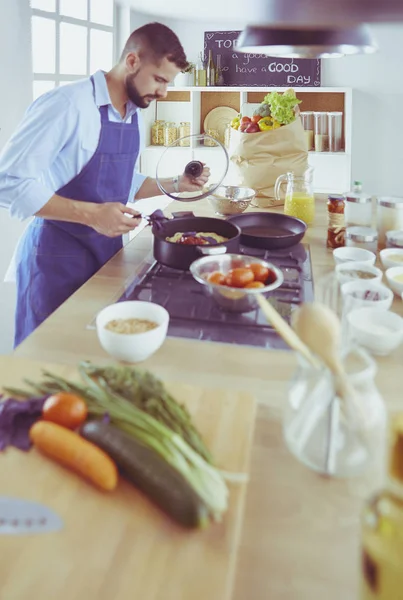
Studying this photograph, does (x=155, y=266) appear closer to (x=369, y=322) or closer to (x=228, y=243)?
(x=228, y=243)

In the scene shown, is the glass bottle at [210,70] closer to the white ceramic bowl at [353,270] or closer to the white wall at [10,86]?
the white wall at [10,86]

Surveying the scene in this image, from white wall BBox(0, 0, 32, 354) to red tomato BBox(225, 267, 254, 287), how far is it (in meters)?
1.42

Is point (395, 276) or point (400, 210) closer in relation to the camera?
point (395, 276)

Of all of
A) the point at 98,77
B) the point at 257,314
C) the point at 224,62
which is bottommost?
the point at 257,314

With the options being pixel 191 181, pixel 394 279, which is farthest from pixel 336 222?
pixel 191 181

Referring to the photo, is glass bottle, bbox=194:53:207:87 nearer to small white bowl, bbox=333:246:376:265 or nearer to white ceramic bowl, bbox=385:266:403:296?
small white bowl, bbox=333:246:376:265

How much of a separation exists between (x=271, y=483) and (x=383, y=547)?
1.13 feet

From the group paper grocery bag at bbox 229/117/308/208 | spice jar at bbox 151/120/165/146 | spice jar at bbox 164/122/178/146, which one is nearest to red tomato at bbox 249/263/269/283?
paper grocery bag at bbox 229/117/308/208

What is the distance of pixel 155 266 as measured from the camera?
173cm

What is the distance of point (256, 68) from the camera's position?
4457mm

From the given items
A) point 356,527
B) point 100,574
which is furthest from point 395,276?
point 100,574

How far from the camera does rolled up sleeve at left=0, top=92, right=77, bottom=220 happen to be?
1.68 m

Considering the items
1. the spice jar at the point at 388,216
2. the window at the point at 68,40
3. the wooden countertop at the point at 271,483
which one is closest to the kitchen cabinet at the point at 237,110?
the window at the point at 68,40

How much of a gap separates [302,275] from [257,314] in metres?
0.35
